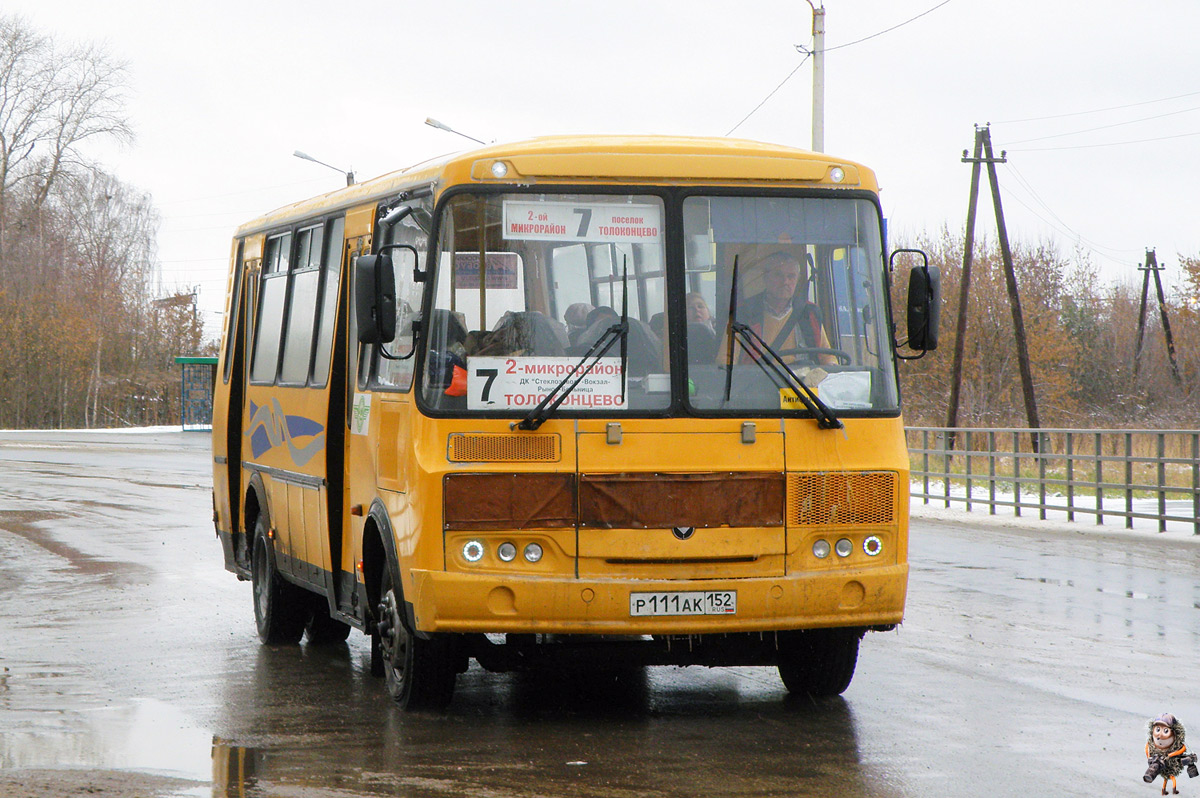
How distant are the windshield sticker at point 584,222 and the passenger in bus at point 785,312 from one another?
555 millimetres

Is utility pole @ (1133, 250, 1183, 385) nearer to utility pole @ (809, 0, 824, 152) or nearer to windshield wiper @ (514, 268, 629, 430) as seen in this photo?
utility pole @ (809, 0, 824, 152)

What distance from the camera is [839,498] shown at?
762cm

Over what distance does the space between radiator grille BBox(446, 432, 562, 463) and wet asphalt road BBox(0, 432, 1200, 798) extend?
126 centimetres

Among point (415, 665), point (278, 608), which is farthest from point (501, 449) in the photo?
point (278, 608)

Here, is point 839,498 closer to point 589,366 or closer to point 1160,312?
point 589,366

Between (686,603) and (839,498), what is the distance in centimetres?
89

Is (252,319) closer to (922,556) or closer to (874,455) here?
(874,455)

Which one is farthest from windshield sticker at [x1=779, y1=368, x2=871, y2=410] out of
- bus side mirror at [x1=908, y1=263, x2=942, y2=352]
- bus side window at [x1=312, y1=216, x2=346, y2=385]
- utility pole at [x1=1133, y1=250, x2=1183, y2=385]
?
utility pole at [x1=1133, y1=250, x2=1183, y2=385]

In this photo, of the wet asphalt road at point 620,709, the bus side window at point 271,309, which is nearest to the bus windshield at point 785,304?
the wet asphalt road at point 620,709

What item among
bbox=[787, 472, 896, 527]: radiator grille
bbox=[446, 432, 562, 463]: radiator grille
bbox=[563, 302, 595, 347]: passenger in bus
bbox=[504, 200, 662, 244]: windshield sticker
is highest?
bbox=[504, 200, 662, 244]: windshield sticker

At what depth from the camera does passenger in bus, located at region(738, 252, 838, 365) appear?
7.71m

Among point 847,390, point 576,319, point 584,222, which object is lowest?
point 847,390

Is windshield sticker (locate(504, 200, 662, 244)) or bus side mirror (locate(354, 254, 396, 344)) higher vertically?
windshield sticker (locate(504, 200, 662, 244))

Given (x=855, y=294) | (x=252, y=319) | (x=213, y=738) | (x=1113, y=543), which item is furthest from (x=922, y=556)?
(x=213, y=738)
